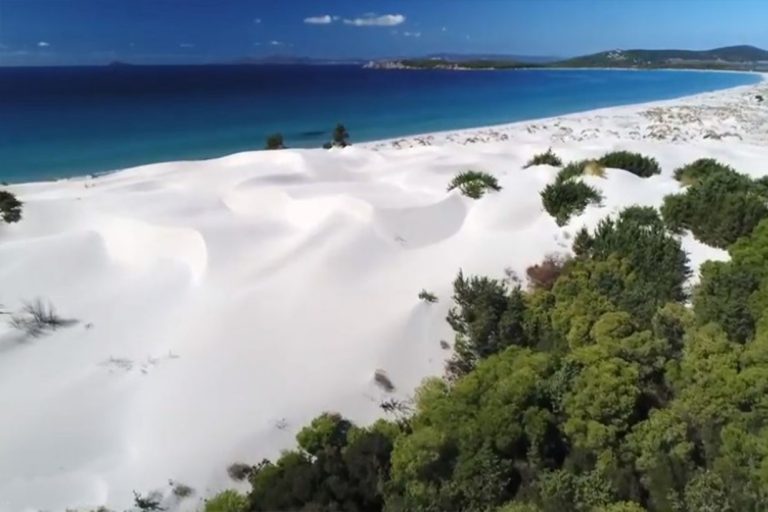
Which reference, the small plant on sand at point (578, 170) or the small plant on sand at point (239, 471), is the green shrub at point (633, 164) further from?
the small plant on sand at point (239, 471)

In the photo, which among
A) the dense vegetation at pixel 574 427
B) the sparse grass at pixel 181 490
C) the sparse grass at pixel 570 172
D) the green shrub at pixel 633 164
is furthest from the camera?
the green shrub at pixel 633 164

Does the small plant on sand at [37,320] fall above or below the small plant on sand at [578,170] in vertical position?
below

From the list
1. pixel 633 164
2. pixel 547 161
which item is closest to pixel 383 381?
pixel 547 161

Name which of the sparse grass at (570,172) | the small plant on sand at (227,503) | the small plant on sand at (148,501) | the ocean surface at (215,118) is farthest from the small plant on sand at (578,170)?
the ocean surface at (215,118)

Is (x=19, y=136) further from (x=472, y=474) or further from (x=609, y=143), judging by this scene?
(x=472, y=474)

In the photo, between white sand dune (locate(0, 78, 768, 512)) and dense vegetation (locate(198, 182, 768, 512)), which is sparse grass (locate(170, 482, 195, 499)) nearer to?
white sand dune (locate(0, 78, 768, 512))

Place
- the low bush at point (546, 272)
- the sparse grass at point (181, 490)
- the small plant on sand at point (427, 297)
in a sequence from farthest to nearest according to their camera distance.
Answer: the low bush at point (546, 272), the small plant on sand at point (427, 297), the sparse grass at point (181, 490)
